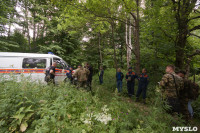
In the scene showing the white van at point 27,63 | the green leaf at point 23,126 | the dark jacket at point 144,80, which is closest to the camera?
the green leaf at point 23,126

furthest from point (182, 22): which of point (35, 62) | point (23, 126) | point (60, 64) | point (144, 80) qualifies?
point (35, 62)

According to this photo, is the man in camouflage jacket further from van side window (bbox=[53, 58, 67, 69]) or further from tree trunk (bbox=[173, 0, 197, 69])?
van side window (bbox=[53, 58, 67, 69])

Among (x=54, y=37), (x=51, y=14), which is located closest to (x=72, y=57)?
(x=54, y=37)

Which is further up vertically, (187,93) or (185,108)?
(187,93)

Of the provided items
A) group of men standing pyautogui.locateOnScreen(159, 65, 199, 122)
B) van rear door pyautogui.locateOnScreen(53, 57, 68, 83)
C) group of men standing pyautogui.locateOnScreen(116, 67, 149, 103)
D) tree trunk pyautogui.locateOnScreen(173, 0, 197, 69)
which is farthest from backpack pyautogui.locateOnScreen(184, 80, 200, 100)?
van rear door pyautogui.locateOnScreen(53, 57, 68, 83)

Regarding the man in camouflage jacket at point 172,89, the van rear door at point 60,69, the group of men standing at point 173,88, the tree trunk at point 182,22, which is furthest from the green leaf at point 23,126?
the tree trunk at point 182,22

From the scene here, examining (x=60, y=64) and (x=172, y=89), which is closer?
(x=172, y=89)

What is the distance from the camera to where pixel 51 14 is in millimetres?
13172

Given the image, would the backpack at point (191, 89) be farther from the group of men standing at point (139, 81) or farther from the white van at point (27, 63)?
the white van at point (27, 63)

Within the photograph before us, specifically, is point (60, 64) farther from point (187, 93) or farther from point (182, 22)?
point (182, 22)

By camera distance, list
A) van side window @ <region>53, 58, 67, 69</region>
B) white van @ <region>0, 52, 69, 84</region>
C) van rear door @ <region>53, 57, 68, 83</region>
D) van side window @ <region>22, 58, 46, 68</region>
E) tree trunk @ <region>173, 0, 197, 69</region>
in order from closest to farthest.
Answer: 1. tree trunk @ <region>173, 0, 197, 69</region>
2. white van @ <region>0, 52, 69, 84</region>
3. van side window @ <region>22, 58, 46, 68</region>
4. van rear door @ <region>53, 57, 68, 83</region>
5. van side window @ <region>53, 58, 67, 69</region>

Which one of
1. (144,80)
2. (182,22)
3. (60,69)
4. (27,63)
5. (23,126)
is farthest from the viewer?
(60,69)

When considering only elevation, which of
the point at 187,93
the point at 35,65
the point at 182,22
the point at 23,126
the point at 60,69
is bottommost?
the point at 23,126

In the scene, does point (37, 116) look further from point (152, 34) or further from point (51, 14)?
point (51, 14)
